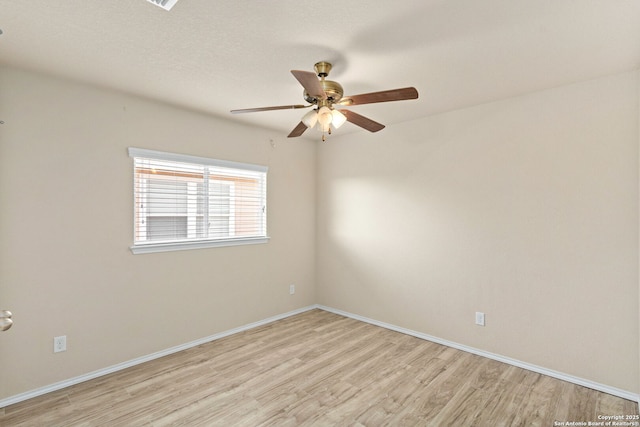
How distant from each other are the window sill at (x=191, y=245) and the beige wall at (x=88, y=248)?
2.2 inches

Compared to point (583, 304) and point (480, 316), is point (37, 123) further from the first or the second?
point (583, 304)

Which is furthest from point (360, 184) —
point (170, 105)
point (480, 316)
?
point (170, 105)

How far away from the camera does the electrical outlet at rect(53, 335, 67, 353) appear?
2486 mm

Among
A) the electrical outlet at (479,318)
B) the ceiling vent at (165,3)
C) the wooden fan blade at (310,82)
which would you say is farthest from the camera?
the electrical outlet at (479,318)

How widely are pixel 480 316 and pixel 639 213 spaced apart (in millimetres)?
1474

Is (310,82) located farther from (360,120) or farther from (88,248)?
(88,248)

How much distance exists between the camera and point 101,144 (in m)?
2.70

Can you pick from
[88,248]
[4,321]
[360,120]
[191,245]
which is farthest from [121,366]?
[360,120]

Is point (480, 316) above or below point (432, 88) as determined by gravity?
below

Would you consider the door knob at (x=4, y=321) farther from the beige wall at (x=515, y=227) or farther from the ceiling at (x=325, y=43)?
the beige wall at (x=515, y=227)

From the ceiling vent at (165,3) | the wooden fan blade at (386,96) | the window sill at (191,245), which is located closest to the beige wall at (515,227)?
the wooden fan blade at (386,96)

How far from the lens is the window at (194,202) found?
118 inches

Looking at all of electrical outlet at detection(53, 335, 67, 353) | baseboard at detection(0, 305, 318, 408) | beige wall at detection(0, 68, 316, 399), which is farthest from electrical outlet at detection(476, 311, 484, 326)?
electrical outlet at detection(53, 335, 67, 353)

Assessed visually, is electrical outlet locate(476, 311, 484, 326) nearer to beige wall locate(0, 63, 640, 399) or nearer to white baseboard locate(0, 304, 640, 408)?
beige wall locate(0, 63, 640, 399)
